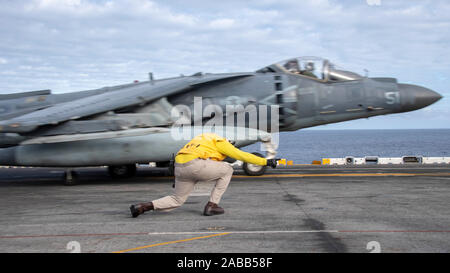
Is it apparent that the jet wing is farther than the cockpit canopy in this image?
No

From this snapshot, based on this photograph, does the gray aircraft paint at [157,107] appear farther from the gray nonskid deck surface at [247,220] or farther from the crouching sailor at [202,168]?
the crouching sailor at [202,168]

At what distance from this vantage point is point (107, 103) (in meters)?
13.2

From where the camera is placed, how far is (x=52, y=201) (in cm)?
1031

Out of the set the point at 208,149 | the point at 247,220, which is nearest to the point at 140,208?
the point at 208,149

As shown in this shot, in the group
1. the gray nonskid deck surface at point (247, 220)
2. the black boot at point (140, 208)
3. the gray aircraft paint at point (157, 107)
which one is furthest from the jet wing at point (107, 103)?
the black boot at point (140, 208)

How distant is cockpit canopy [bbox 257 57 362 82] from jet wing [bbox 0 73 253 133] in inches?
55.8

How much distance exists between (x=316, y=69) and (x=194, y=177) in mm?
8326

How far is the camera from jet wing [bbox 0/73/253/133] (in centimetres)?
1224

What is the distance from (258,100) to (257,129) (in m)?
0.96

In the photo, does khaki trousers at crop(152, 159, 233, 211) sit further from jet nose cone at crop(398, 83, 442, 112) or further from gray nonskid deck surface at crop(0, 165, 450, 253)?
jet nose cone at crop(398, 83, 442, 112)

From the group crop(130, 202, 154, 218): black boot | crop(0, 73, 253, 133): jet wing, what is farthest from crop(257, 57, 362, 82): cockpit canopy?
crop(130, 202, 154, 218): black boot

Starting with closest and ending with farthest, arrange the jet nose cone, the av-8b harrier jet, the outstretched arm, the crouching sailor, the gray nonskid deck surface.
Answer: the gray nonskid deck surface
the outstretched arm
the crouching sailor
the av-8b harrier jet
the jet nose cone
